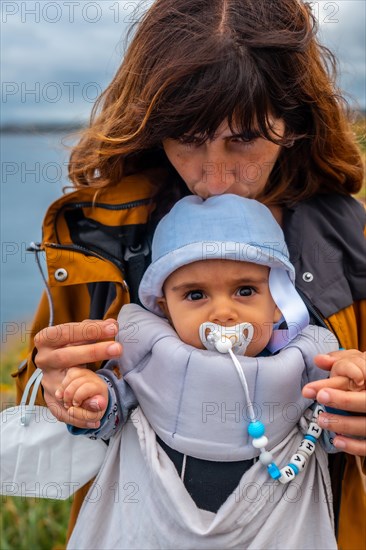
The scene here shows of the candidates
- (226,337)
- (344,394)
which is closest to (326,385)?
(344,394)

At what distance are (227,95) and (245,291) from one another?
543 millimetres

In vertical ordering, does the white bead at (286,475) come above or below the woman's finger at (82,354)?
below

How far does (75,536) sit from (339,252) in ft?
3.79

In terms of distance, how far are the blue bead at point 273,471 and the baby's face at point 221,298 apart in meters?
0.31

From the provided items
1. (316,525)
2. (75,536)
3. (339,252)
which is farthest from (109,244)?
(316,525)

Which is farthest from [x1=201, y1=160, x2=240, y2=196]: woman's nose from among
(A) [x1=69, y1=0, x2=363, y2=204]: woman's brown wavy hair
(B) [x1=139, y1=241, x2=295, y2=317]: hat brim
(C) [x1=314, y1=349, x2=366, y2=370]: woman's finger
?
(C) [x1=314, y1=349, x2=366, y2=370]: woman's finger

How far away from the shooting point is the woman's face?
2.15 metres

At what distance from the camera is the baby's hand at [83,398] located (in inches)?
76.8

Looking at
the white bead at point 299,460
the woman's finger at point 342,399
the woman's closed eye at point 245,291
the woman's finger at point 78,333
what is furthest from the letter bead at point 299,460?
the woman's finger at point 78,333

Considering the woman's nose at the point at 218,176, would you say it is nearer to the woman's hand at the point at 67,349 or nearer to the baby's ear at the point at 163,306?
the baby's ear at the point at 163,306

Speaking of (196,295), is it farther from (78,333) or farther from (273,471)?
(273,471)

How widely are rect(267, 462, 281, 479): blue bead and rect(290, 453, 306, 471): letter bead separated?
6cm

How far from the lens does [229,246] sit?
201cm

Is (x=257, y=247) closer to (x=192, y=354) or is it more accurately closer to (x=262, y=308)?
(x=262, y=308)
